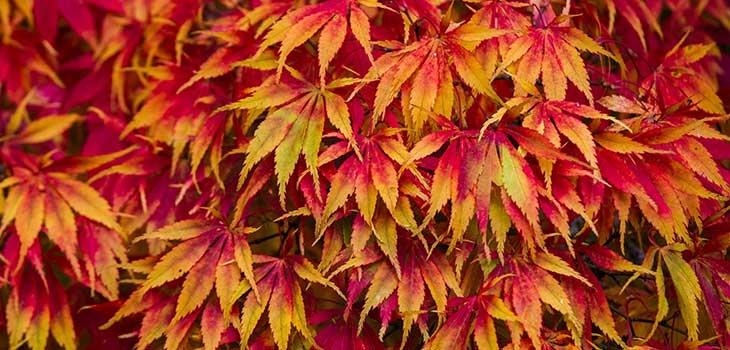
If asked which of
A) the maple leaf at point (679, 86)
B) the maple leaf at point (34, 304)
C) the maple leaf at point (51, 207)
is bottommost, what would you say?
the maple leaf at point (34, 304)

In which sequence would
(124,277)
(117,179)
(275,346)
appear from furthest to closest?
(124,277), (117,179), (275,346)

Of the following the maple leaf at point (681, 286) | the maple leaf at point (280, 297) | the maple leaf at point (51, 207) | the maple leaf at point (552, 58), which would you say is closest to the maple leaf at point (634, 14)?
the maple leaf at point (552, 58)

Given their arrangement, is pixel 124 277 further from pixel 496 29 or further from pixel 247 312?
pixel 496 29

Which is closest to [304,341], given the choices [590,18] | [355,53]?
[355,53]

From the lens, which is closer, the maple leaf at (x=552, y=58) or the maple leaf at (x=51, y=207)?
the maple leaf at (x=552, y=58)

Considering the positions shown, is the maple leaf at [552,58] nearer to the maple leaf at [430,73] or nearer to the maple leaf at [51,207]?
the maple leaf at [430,73]

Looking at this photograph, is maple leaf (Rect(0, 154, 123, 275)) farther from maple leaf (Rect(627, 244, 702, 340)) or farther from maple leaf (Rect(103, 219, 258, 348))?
maple leaf (Rect(627, 244, 702, 340))

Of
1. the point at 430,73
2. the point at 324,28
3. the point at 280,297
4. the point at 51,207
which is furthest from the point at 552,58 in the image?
the point at 51,207

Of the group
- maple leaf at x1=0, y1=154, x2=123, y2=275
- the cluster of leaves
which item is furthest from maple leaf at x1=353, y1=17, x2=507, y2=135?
maple leaf at x1=0, y1=154, x2=123, y2=275
